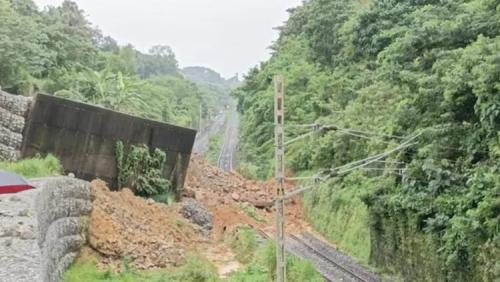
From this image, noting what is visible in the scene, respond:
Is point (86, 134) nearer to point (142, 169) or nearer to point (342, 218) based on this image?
point (142, 169)

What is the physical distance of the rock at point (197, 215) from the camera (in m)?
22.3

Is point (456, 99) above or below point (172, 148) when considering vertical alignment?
above

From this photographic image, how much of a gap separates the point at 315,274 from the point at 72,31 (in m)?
32.3

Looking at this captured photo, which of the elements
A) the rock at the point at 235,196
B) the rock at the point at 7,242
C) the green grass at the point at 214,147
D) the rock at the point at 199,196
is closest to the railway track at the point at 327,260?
the rock at the point at 199,196

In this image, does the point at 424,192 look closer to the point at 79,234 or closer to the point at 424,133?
the point at 424,133

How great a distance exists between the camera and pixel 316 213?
28078 mm

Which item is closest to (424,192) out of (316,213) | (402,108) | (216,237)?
(402,108)

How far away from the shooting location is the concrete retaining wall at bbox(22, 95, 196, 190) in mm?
18125

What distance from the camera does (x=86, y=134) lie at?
63.3 ft

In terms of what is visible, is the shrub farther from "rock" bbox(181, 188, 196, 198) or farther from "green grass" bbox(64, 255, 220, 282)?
"green grass" bbox(64, 255, 220, 282)

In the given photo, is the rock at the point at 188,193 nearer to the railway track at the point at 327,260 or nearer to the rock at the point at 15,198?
the railway track at the point at 327,260

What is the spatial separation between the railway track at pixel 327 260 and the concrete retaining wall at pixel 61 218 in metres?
7.39

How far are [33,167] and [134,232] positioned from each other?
3774 mm

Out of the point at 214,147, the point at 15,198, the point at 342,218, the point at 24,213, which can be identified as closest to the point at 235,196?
the point at 342,218
